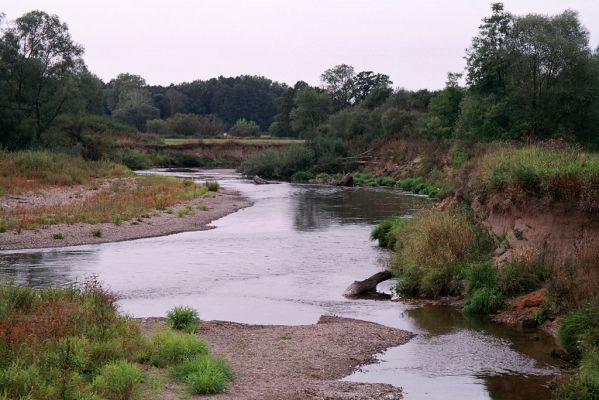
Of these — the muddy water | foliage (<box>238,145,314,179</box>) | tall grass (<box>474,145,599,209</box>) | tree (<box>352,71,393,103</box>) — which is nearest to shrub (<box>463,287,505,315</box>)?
the muddy water

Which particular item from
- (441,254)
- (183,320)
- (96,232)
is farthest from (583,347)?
(96,232)

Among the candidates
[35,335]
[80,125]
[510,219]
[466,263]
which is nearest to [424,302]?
[466,263]

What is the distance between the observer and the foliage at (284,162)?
3319 inches

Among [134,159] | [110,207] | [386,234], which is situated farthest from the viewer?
[134,159]

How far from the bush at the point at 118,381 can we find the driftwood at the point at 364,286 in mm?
11146

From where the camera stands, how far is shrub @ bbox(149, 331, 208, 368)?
13.7m

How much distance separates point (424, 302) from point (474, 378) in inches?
292

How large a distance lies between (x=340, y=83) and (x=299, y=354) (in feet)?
456

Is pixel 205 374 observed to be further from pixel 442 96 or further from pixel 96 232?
pixel 442 96

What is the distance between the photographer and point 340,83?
151 meters

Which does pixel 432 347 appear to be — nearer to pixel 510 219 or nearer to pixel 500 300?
pixel 500 300

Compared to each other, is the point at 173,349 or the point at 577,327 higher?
the point at 577,327

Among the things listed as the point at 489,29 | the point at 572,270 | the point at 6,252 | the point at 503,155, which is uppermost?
the point at 489,29

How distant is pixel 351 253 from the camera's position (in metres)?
30.6
